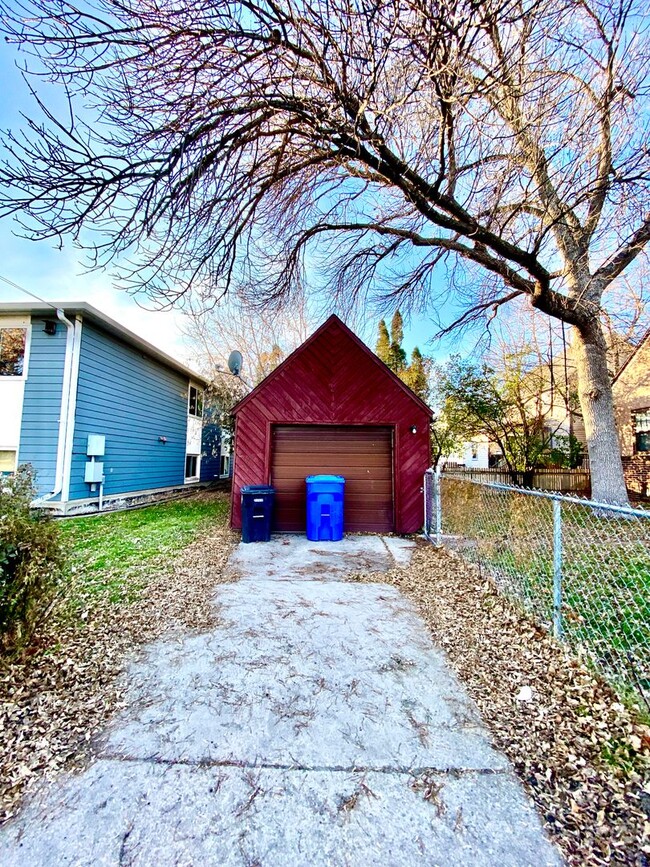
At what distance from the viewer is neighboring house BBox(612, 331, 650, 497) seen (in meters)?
13.3

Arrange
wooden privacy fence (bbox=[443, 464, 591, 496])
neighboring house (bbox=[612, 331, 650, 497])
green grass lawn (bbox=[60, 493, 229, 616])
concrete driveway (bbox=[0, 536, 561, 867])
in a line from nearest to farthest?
concrete driveway (bbox=[0, 536, 561, 867]) → green grass lawn (bbox=[60, 493, 229, 616]) → wooden privacy fence (bbox=[443, 464, 591, 496]) → neighboring house (bbox=[612, 331, 650, 497])

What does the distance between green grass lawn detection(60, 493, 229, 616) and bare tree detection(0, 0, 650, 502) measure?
3169 millimetres

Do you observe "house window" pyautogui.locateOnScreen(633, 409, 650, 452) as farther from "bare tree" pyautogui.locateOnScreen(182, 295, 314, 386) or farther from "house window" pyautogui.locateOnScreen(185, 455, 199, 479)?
"house window" pyautogui.locateOnScreen(185, 455, 199, 479)

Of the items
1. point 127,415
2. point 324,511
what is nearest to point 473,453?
point 324,511

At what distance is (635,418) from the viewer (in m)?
14.1

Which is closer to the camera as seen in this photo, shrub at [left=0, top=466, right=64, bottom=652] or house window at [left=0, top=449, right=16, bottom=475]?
shrub at [left=0, top=466, right=64, bottom=652]

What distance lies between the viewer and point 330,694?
2568 mm

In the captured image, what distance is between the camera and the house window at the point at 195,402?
14.9m

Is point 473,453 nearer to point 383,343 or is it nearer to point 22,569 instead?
point 383,343

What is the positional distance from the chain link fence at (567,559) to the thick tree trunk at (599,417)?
4085 millimetres

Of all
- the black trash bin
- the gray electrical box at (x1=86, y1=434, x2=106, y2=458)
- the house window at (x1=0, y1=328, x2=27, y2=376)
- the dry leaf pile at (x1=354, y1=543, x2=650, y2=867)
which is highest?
the house window at (x1=0, y1=328, x2=27, y2=376)

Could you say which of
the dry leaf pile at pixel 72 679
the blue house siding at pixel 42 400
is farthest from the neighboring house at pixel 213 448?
the dry leaf pile at pixel 72 679

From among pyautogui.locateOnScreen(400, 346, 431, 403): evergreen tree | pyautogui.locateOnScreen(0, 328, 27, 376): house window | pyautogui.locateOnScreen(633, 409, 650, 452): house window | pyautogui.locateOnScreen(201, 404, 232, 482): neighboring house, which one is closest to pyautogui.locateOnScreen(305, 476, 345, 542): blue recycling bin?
pyautogui.locateOnScreen(0, 328, 27, 376): house window

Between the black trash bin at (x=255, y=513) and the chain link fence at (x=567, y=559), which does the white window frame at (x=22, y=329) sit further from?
the chain link fence at (x=567, y=559)
